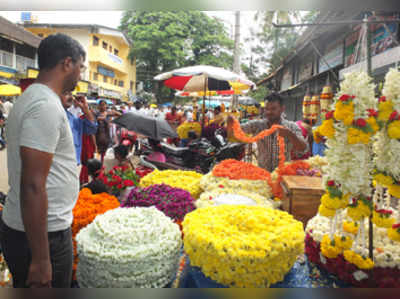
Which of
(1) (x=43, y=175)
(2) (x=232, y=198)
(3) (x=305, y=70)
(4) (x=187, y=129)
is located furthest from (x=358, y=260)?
(3) (x=305, y=70)

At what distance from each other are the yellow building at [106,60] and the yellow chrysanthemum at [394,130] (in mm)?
21286

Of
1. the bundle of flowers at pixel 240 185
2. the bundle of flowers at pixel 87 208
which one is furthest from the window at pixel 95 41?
the bundle of flowers at pixel 240 185

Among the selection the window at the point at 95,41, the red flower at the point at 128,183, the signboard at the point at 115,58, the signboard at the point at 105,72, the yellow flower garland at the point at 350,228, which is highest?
the window at the point at 95,41

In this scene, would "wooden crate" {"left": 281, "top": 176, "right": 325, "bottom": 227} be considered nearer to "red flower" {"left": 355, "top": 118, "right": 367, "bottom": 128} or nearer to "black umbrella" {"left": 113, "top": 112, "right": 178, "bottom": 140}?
"red flower" {"left": 355, "top": 118, "right": 367, "bottom": 128}

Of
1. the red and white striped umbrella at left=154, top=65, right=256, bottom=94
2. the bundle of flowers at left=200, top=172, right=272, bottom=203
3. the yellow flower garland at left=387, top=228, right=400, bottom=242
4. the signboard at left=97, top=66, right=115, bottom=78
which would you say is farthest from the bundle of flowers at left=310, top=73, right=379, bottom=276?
the signboard at left=97, top=66, right=115, bottom=78

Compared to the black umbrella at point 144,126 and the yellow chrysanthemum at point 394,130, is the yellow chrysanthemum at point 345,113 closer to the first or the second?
the yellow chrysanthemum at point 394,130

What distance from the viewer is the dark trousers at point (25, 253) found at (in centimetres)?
140

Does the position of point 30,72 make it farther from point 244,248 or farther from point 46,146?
point 244,248

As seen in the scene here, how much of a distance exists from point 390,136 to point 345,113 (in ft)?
0.86

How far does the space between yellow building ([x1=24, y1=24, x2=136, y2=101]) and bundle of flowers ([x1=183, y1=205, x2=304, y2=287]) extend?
20.8m

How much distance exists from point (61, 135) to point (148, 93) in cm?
3413

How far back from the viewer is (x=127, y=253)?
1656mm

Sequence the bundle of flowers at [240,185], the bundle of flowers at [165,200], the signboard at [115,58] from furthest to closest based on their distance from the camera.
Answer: the signboard at [115,58] → the bundle of flowers at [240,185] → the bundle of flowers at [165,200]
